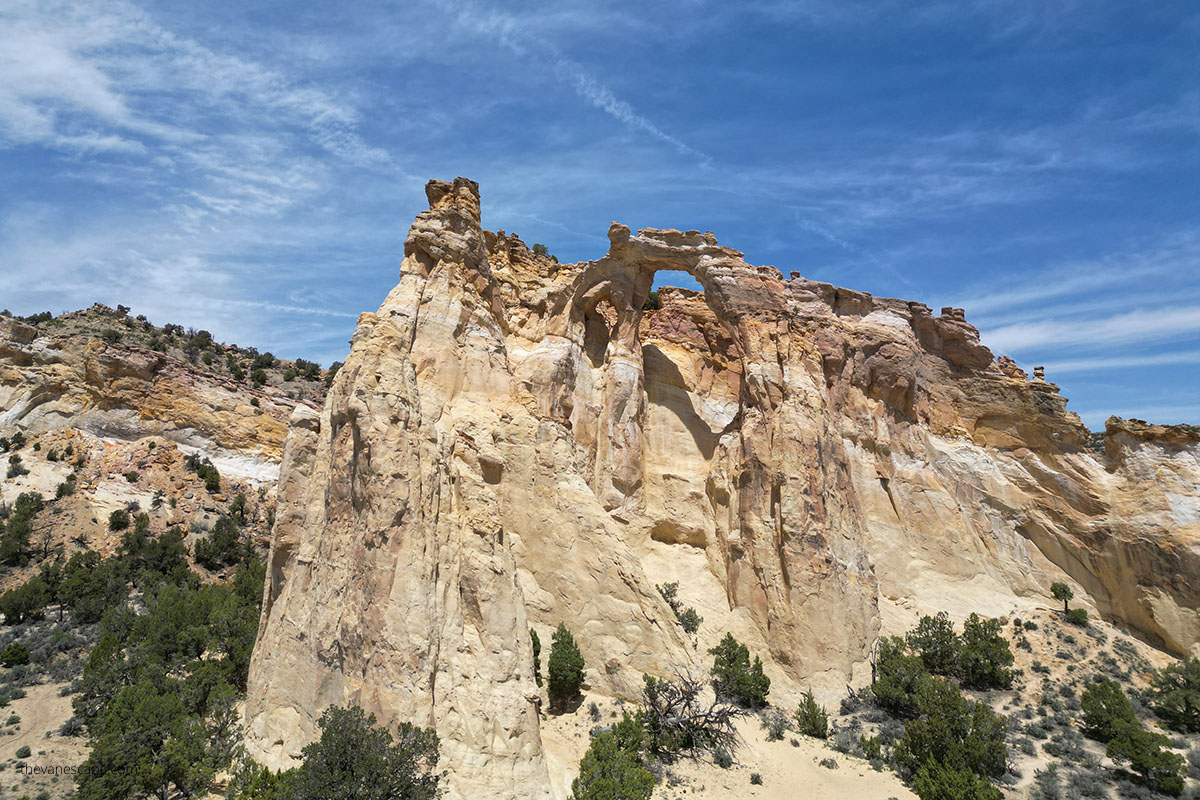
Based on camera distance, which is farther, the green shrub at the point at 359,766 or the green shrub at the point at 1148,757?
the green shrub at the point at 1148,757

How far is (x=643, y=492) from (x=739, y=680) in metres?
9.24

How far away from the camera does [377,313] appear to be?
2081 cm

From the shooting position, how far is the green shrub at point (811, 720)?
19.7 meters

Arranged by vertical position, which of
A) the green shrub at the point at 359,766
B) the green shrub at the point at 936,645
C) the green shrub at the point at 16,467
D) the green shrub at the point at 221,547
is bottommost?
the green shrub at the point at 359,766

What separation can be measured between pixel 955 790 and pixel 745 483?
40.9ft

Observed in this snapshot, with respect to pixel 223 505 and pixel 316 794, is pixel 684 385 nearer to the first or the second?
pixel 316 794

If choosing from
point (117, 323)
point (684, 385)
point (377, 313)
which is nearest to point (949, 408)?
point (684, 385)

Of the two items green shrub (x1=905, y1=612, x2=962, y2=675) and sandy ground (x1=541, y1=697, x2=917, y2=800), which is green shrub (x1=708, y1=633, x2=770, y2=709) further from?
green shrub (x1=905, y1=612, x2=962, y2=675)

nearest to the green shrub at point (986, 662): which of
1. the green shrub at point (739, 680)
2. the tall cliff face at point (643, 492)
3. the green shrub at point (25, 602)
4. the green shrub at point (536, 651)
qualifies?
the tall cliff face at point (643, 492)

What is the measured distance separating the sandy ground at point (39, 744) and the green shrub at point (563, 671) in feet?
44.2

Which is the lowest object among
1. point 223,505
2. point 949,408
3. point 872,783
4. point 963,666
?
point 872,783

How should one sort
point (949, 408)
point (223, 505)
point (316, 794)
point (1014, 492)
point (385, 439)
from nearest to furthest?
point (316, 794) < point (385, 439) < point (1014, 492) < point (949, 408) < point (223, 505)

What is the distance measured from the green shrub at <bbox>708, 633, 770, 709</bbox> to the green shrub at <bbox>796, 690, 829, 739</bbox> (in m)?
1.29

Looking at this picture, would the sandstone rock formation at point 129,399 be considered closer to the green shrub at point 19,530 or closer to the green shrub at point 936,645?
the green shrub at point 19,530
